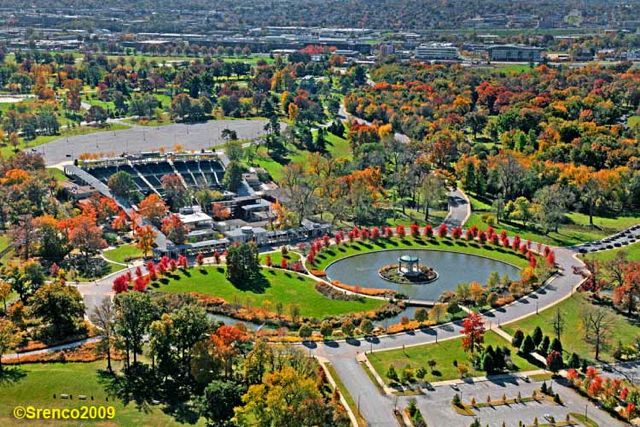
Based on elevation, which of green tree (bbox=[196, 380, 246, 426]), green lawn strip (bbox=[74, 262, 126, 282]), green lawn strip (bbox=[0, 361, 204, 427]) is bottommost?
green lawn strip (bbox=[74, 262, 126, 282])

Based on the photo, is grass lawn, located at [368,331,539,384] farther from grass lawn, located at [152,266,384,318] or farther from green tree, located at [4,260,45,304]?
green tree, located at [4,260,45,304]

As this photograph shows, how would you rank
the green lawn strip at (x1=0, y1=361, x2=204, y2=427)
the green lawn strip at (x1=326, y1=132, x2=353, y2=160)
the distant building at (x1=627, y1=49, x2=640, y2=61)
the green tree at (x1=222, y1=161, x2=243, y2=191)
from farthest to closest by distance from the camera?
the distant building at (x1=627, y1=49, x2=640, y2=61)
the green lawn strip at (x1=326, y1=132, x2=353, y2=160)
the green tree at (x1=222, y1=161, x2=243, y2=191)
the green lawn strip at (x1=0, y1=361, x2=204, y2=427)

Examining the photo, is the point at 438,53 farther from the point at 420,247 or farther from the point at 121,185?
the point at 420,247

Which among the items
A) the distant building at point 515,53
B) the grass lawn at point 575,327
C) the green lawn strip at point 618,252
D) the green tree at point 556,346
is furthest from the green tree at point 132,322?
the distant building at point 515,53

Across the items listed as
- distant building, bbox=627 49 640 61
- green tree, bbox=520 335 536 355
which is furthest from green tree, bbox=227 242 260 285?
distant building, bbox=627 49 640 61

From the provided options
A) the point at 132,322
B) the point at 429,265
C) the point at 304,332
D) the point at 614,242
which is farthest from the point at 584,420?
the point at 614,242

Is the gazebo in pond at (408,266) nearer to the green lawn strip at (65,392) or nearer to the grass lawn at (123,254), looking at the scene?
the grass lawn at (123,254)
